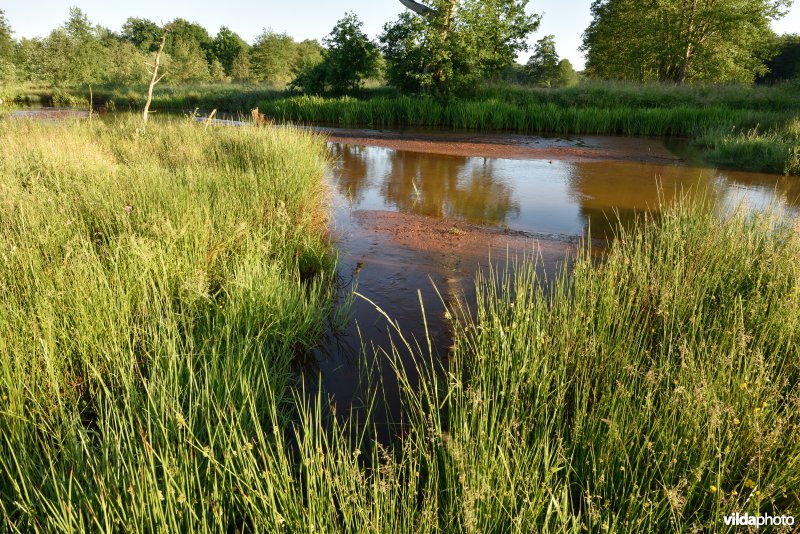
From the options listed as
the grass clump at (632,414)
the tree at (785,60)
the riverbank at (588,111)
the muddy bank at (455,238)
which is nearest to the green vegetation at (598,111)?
the riverbank at (588,111)

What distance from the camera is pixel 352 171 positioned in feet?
36.4

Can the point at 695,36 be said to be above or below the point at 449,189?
above

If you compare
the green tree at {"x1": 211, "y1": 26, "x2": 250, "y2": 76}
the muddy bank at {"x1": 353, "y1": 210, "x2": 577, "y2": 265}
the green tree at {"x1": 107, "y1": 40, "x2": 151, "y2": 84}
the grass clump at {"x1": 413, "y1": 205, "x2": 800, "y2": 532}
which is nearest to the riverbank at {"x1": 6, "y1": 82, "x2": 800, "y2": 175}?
the muddy bank at {"x1": 353, "y1": 210, "x2": 577, "y2": 265}

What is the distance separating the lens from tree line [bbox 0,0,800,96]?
69.2ft

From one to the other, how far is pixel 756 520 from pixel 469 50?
838 inches

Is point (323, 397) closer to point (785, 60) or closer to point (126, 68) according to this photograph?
point (126, 68)

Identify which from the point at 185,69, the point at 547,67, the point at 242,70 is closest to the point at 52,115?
the point at 185,69

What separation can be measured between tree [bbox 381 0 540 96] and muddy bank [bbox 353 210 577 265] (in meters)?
15.2

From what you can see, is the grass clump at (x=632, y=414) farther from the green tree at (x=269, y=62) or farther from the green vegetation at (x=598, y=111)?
the green tree at (x=269, y=62)

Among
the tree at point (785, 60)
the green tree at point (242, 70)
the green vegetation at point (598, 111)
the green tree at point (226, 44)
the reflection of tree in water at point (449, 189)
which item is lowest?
the reflection of tree in water at point (449, 189)

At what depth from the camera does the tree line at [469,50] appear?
2108 cm

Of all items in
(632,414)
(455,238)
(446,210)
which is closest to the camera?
(632,414)

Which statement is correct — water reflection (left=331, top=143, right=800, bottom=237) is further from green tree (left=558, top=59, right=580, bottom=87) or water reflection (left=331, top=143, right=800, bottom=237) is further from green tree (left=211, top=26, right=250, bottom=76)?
green tree (left=211, top=26, right=250, bottom=76)

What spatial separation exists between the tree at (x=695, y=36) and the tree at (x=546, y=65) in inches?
844
